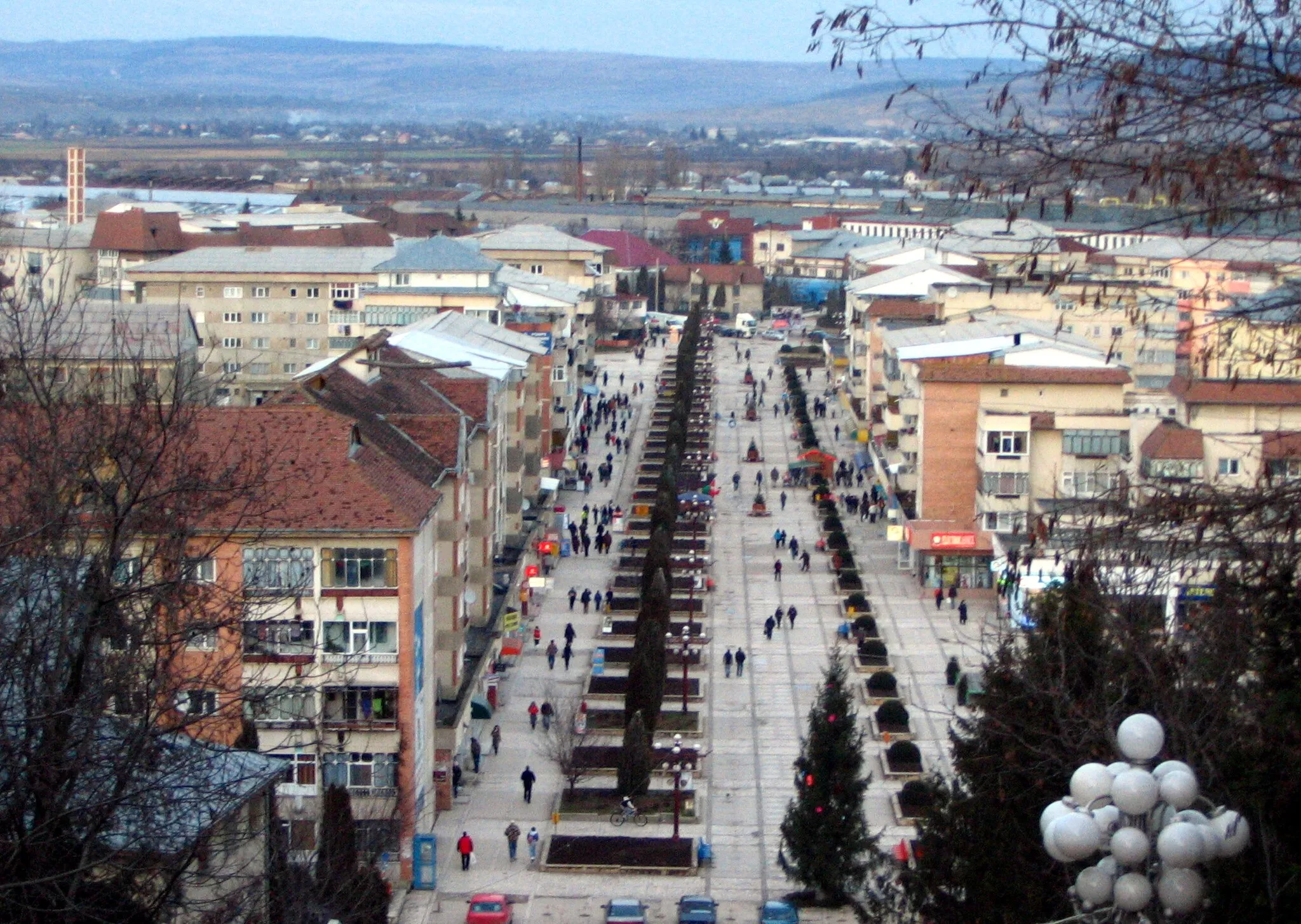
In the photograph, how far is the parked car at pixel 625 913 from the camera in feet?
50.7

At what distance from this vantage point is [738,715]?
2198 cm

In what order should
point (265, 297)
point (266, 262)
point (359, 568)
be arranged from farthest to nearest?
point (266, 262)
point (265, 297)
point (359, 568)

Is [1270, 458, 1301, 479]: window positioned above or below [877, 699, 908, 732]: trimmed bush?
above

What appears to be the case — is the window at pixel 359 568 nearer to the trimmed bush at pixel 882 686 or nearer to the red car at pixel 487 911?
the red car at pixel 487 911

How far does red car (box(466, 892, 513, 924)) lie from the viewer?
51.0 ft

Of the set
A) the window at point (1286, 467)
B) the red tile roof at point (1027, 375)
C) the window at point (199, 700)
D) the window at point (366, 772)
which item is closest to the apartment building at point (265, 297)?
the red tile roof at point (1027, 375)

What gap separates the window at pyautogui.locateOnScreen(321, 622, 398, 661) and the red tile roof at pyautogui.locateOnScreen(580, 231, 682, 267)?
57814 mm

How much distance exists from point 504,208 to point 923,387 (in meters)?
69.9

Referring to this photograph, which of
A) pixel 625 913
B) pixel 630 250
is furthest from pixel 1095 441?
pixel 630 250

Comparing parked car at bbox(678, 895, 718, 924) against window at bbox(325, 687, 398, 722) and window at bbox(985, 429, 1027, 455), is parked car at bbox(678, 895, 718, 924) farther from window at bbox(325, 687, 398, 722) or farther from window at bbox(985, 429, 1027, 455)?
window at bbox(985, 429, 1027, 455)

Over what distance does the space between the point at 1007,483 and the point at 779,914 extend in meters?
13.0

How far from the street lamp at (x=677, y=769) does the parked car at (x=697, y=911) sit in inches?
64.5

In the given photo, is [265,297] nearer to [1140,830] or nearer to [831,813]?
[831,813]

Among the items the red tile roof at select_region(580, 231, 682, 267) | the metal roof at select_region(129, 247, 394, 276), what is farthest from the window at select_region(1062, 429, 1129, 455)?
the red tile roof at select_region(580, 231, 682, 267)
